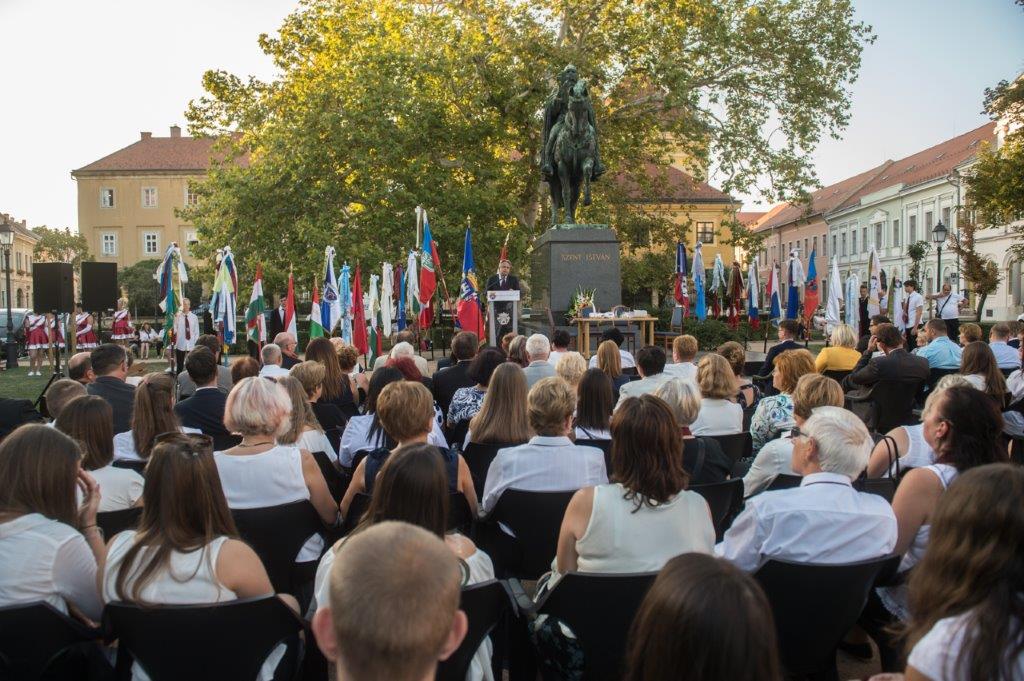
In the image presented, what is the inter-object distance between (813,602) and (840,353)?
6644 millimetres

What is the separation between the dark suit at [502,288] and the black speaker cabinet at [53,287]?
817 centimetres

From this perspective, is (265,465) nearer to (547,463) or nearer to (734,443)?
(547,463)

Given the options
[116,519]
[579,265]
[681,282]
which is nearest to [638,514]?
[116,519]

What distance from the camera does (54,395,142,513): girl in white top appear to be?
163 inches

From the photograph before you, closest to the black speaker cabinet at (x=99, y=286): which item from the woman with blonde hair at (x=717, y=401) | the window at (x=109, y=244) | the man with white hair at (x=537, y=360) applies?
the man with white hair at (x=537, y=360)

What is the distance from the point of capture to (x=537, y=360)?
7867 mm

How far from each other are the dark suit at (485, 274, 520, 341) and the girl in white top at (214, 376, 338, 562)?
1045 cm

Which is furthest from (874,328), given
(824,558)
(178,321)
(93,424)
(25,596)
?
(178,321)

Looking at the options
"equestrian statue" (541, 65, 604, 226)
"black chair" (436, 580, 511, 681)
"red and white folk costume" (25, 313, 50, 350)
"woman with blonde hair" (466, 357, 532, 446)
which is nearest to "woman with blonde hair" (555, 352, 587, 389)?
"woman with blonde hair" (466, 357, 532, 446)

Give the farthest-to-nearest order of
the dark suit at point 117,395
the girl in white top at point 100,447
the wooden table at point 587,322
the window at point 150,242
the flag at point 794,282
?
1. the window at point 150,242
2. the flag at point 794,282
3. the wooden table at point 587,322
4. the dark suit at point 117,395
5. the girl in white top at point 100,447

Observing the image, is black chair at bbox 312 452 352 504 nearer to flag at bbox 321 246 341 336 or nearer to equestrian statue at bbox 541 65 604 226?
flag at bbox 321 246 341 336

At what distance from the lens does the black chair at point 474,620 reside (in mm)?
2762

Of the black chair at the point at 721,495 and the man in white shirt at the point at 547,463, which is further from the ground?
the man in white shirt at the point at 547,463

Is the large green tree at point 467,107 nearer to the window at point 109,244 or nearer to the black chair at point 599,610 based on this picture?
the black chair at point 599,610
